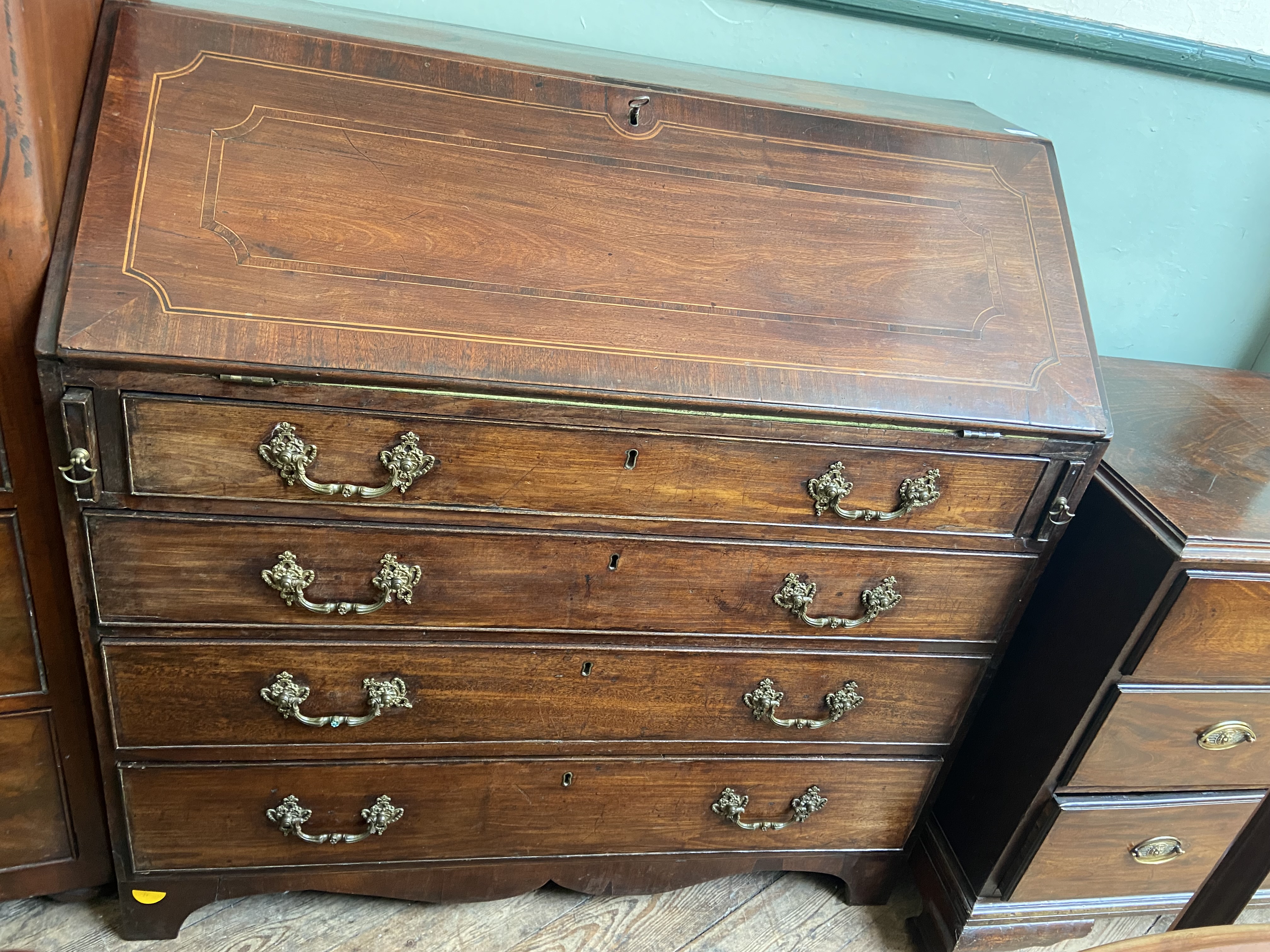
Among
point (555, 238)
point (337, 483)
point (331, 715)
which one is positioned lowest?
point (331, 715)

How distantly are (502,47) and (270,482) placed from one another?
0.73 meters

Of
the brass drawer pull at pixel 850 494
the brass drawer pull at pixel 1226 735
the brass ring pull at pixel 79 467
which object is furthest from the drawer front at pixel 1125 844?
the brass ring pull at pixel 79 467

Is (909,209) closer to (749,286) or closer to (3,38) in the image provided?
(749,286)

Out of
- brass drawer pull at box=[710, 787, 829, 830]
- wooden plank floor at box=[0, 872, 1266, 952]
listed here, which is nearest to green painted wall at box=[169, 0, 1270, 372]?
brass drawer pull at box=[710, 787, 829, 830]

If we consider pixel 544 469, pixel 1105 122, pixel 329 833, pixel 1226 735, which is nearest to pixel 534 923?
pixel 329 833

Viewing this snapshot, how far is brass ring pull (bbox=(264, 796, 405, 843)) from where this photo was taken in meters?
1.28

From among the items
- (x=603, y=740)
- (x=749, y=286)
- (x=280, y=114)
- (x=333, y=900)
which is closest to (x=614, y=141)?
(x=749, y=286)

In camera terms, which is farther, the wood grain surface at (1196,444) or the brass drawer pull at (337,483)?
the wood grain surface at (1196,444)

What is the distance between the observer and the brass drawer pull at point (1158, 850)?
1.45 meters

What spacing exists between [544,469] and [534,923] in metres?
0.91

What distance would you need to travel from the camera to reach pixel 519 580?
1.15 metres

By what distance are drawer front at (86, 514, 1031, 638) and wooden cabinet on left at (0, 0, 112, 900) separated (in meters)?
0.11

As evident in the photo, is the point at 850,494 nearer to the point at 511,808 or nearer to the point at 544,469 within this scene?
the point at 544,469

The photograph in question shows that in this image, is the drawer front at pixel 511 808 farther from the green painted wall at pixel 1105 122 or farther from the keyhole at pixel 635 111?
the green painted wall at pixel 1105 122
